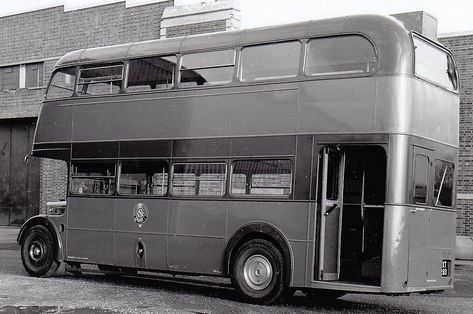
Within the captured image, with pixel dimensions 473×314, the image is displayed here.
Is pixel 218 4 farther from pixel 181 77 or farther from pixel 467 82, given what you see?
pixel 181 77

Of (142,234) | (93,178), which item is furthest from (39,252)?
(142,234)

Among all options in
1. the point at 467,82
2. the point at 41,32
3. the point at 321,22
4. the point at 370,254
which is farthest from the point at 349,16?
the point at 41,32

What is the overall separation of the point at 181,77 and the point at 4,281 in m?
4.58

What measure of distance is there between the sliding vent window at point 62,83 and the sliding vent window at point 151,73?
1.42 metres

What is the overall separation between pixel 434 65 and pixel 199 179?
4016mm

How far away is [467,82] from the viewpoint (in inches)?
757

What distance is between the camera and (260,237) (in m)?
10.4

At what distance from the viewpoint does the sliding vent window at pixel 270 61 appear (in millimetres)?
10234

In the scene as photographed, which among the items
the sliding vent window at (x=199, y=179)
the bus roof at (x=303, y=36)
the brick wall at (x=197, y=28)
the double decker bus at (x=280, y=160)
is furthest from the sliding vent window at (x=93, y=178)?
the brick wall at (x=197, y=28)

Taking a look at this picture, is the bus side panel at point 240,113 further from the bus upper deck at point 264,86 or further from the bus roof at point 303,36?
the bus roof at point 303,36

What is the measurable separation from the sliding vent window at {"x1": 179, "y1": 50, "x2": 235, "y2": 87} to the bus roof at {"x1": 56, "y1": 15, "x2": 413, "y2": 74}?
0.13m

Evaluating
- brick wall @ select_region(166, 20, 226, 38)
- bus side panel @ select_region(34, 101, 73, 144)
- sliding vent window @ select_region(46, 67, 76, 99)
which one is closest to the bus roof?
sliding vent window @ select_region(46, 67, 76, 99)

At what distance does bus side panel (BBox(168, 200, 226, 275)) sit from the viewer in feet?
35.2

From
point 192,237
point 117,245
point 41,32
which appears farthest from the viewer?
point 41,32
